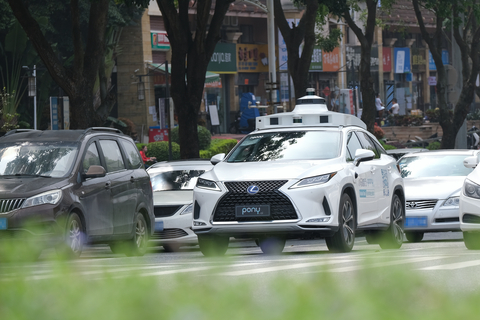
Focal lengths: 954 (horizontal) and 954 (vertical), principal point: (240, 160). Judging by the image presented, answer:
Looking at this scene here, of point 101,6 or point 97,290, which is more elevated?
point 101,6

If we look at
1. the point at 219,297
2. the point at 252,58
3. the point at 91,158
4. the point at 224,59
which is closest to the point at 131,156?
the point at 91,158

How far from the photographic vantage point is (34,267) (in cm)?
334

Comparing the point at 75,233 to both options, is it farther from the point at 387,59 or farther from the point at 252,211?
the point at 387,59

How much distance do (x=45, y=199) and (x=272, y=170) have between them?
260 centimetres

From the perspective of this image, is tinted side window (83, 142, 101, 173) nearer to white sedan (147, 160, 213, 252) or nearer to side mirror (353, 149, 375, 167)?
white sedan (147, 160, 213, 252)

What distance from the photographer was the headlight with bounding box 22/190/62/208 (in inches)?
419

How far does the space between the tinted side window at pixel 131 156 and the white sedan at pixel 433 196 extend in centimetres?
438

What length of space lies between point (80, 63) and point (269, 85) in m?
11.1

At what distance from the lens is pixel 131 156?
13.6 metres

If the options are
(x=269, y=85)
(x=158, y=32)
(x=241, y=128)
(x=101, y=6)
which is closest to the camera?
(x=101, y=6)

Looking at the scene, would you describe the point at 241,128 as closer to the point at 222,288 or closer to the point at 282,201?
the point at 282,201

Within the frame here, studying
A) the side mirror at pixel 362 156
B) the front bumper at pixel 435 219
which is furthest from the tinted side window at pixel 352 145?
the front bumper at pixel 435 219

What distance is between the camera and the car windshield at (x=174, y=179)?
15.8 m

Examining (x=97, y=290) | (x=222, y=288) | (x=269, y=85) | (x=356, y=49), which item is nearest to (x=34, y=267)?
(x=97, y=290)
